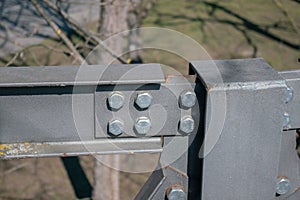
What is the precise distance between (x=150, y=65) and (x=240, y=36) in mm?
10300

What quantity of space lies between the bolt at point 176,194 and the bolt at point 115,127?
29cm

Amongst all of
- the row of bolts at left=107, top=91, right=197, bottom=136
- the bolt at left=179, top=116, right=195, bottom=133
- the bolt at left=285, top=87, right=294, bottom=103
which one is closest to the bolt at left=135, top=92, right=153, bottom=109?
the row of bolts at left=107, top=91, right=197, bottom=136

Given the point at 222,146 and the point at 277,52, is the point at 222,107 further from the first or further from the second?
the point at 277,52

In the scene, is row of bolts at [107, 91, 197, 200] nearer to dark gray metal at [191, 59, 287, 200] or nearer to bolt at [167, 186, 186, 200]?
dark gray metal at [191, 59, 287, 200]

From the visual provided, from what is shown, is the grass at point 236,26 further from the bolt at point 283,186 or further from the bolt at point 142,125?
the bolt at point 142,125

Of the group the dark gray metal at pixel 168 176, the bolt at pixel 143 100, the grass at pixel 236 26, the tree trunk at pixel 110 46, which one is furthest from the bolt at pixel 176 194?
the grass at pixel 236 26

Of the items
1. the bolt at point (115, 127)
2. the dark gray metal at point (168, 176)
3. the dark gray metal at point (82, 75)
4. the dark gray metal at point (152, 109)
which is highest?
the dark gray metal at point (82, 75)

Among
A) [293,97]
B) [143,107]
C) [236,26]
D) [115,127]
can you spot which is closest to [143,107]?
[143,107]

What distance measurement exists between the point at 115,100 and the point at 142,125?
122 millimetres

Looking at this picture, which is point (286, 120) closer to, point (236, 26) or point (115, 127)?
point (115, 127)

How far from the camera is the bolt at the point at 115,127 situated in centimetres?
156

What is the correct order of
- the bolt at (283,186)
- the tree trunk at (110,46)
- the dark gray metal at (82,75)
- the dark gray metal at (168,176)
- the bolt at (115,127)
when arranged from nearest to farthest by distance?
the dark gray metal at (82,75), the bolt at (115,127), the dark gray metal at (168,176), the bolt at (283,186), the tree trunk at (110,46)

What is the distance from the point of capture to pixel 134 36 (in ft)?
27.3

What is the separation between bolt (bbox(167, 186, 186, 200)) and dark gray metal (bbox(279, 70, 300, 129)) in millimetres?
425
